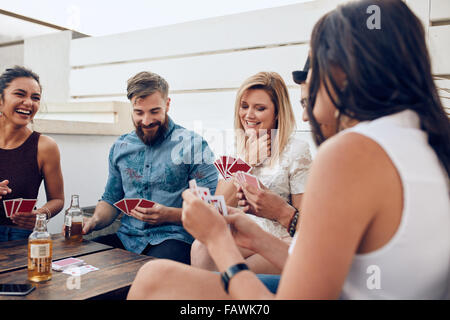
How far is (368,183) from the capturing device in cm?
64

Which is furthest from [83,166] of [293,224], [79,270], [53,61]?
[53,61]

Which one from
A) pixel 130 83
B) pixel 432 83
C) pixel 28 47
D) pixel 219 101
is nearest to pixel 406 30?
pixel 432 83

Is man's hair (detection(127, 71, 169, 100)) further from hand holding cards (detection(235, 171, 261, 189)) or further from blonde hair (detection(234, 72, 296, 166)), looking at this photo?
hand holding cards (detection(235, 171, 261, 189))

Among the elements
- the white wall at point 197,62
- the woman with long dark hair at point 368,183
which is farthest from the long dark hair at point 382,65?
the white wall at point 197,62

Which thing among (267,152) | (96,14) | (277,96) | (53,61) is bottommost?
(267,152)

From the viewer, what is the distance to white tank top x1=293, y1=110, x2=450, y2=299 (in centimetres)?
66

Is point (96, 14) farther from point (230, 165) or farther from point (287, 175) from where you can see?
point (287, 175)

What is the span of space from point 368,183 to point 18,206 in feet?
5.87

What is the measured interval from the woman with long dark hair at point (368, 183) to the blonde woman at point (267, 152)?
89 cm

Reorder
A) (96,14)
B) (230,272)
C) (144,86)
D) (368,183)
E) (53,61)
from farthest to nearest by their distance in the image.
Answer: (53,61)
(96,14)
(144,86)
(230,272)
(368,183)

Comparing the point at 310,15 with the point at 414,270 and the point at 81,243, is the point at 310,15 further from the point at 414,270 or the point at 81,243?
the point at 414,270
